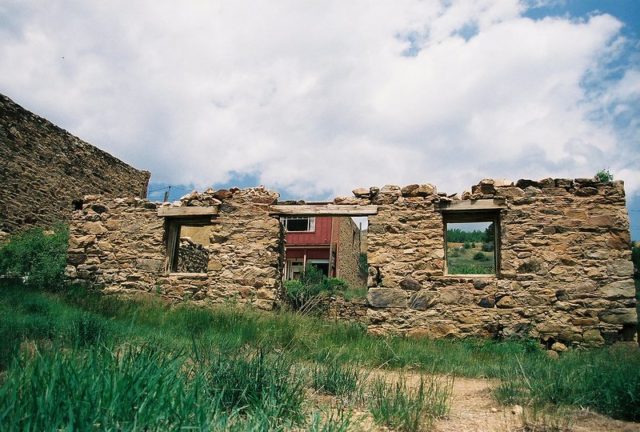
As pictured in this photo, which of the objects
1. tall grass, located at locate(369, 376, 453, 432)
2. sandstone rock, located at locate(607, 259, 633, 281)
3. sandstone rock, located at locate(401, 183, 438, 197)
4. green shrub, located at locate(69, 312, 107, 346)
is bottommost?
tall grass, located at locate(369, 376, 453, 432)

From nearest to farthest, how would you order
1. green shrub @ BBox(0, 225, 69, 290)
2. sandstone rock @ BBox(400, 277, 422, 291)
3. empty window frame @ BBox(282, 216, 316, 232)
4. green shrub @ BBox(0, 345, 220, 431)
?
green shrub @ BBox(0, 345, 220, 431) < sandstone rock @ BBox(400, 277, 422, 291) < green shrub @ BBox(0, 225, 69, 290) < empty window frame @ BBox(282, 216, 316, 232)

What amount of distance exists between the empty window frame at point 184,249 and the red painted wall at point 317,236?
8.78 meters

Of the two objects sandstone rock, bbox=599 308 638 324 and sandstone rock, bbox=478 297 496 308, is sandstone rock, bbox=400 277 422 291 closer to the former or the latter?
sandstone rock, bbox=478 297 496 308

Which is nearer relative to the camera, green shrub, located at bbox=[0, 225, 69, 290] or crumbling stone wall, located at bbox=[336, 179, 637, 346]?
crumbling stone wall, located at bbox=[336, 179, 637, 346]

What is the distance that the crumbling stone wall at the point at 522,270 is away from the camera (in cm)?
734

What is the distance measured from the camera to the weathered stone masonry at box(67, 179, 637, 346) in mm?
7371

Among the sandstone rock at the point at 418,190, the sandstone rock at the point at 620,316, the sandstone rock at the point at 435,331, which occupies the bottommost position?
the sandstone rock at the point at 435,331

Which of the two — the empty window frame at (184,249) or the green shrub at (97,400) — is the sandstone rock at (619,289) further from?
the empty window frame at (184,249)

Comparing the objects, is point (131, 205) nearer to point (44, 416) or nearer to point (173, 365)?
point (173, 365)

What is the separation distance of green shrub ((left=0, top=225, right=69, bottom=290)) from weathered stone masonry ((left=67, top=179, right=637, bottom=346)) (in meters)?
1.84

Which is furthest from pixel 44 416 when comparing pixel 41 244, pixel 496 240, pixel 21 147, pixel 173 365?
pixel 21 147

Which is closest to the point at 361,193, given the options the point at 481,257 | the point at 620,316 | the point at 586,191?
the point at 586,191

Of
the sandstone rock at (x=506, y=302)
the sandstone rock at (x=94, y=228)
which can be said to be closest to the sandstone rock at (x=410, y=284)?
the sandstone rock at (x=506, y=302)

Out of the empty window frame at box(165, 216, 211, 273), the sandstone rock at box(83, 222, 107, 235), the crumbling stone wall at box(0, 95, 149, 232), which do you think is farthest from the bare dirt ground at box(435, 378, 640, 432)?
the crumbling stone wall at box(0, 95, 149, 232)
